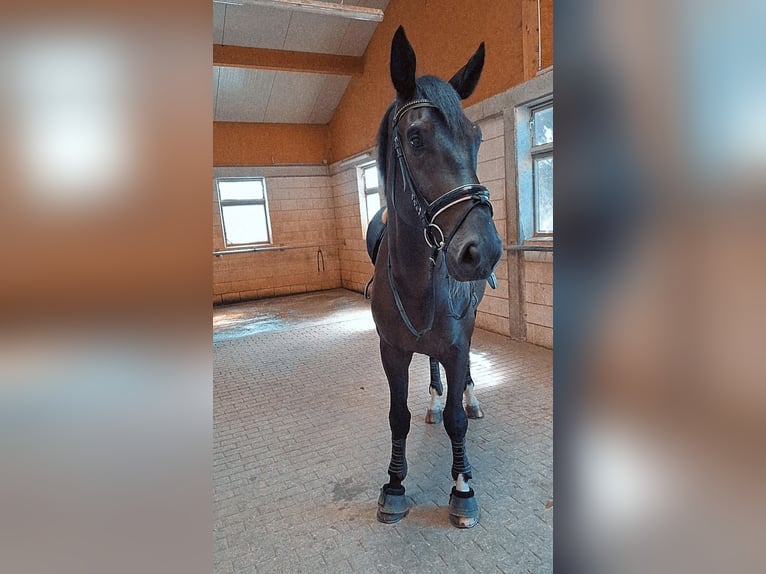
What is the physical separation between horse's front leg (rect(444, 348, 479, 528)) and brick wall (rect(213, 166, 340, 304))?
6321 millimetres

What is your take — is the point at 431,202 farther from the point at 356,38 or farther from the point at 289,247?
the point at 289,247

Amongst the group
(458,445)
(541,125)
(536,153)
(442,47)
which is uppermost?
(442,47)

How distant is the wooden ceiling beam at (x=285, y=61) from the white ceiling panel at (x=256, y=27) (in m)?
0.09

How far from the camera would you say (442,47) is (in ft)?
15.1

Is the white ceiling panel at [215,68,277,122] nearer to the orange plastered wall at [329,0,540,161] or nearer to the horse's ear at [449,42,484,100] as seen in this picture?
the orange plastered wall at [329,0,540,161]

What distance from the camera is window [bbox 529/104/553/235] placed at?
3.69 metres

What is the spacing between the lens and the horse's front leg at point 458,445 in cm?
162

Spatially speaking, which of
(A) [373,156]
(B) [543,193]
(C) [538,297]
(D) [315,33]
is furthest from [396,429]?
(D) [315,33]

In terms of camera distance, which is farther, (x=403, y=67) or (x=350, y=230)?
(x=350, y=230)

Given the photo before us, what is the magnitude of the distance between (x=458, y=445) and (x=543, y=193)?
2783mm

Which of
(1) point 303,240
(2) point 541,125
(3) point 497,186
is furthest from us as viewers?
(1) point 303,240

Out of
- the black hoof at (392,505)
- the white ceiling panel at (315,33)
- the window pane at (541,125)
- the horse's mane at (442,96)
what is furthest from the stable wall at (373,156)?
the horse's mane at (442,96)
